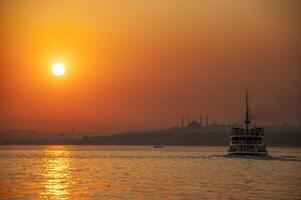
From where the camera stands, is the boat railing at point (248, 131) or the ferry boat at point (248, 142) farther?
the boat railing at point (248, 131)

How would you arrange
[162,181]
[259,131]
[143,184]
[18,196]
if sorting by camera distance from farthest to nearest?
[259,131] → [162,181] → [143,184] → [18,196]

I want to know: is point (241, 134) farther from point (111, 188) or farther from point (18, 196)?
point (18, 196)

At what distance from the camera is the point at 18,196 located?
51.8m

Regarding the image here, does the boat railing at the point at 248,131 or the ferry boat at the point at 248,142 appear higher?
the boat railing at the point at 248,131

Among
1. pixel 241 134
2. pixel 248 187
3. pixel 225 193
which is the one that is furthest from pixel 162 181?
pixel 241 134

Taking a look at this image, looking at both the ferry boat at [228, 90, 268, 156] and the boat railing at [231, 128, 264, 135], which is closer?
the ferry boat at [228, 90, 268, 156]

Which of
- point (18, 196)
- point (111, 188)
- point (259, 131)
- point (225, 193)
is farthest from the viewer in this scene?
point (259, 131)

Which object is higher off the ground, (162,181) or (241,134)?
(241,134)

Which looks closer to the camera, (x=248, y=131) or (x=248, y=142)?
(x=248, y=142)

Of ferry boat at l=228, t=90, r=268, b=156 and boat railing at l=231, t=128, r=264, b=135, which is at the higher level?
boat railing at l=231, t=128, r=264, b=135

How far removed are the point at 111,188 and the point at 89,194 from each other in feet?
19.5

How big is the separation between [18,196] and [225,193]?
17542 mm

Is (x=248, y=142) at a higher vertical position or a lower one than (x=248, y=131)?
lower

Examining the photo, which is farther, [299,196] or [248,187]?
[248,187]
